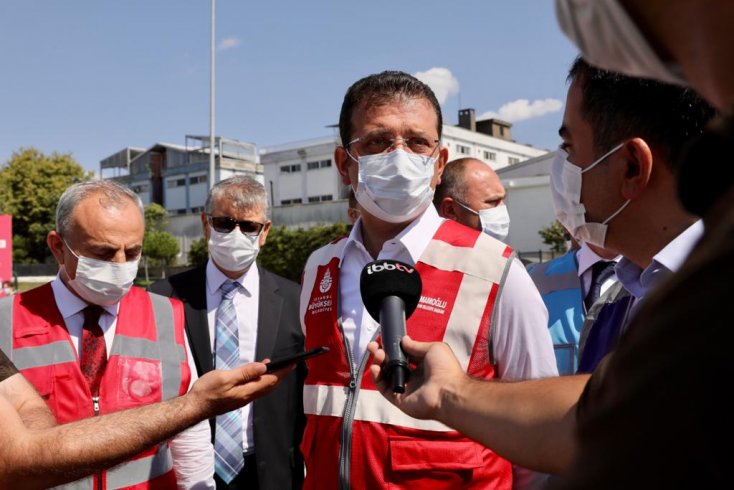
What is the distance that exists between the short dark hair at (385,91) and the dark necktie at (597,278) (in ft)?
4.29

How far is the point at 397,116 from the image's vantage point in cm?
304

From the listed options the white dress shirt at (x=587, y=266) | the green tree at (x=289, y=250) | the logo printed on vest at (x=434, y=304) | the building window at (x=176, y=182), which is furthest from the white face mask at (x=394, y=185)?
the building window at (x=176, y=182)

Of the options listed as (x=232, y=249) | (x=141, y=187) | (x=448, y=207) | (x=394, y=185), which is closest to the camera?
(x=394, y=185)

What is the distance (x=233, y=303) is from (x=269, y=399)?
783 mm

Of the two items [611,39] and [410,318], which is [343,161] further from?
[611,39]

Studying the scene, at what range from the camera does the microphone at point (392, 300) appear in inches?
76.0

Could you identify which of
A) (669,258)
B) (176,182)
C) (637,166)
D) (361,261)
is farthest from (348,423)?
(176,182)

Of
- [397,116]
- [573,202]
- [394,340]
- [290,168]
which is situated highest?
[290,168]

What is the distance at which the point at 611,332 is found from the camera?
2.41m

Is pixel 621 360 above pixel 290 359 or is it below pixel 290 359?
above

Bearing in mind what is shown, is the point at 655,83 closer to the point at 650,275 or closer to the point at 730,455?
the point at 650,275

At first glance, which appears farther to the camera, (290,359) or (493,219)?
(493,219)

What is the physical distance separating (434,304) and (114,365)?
5.63 ft

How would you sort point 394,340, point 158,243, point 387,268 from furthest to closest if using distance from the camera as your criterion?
1. point 158,243
2. point 387,268
3. point 394,340
